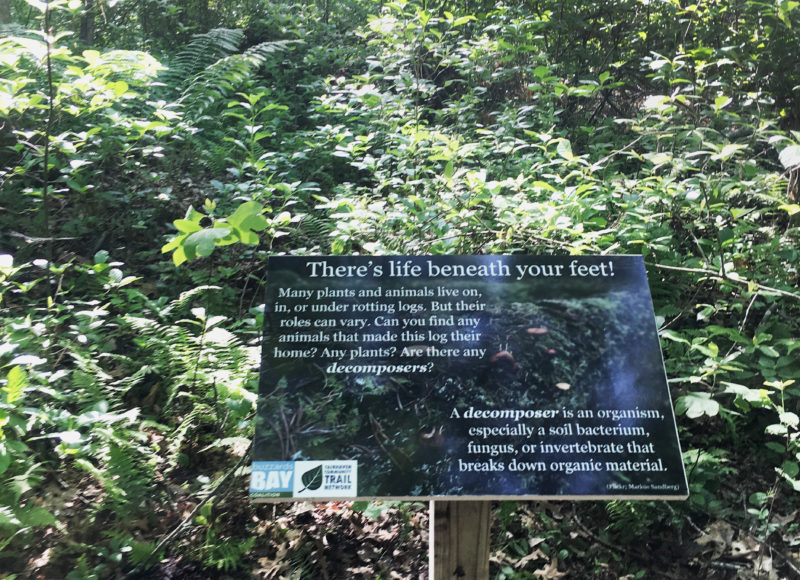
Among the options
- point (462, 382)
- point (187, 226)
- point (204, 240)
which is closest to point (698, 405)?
point (462, 382)

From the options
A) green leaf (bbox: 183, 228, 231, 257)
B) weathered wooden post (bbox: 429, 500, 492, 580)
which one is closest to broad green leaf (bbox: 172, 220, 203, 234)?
green leaf (bbox: 183, 228, 231, 257)

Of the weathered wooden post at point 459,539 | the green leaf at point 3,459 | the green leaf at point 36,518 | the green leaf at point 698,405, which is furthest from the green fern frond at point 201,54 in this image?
the green leaf at point 698,405

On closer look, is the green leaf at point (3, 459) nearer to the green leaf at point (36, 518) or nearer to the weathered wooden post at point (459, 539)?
the green leaf at point (36, 518)

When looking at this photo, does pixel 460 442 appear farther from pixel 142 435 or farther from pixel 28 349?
pixel 28 349

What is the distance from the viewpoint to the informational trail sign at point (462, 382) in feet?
6.18

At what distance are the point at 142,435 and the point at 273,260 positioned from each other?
1.23m

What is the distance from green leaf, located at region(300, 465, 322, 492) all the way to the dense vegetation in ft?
2.83

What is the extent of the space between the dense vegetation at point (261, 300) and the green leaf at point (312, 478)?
0.86 m

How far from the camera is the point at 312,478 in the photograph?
1875 mm

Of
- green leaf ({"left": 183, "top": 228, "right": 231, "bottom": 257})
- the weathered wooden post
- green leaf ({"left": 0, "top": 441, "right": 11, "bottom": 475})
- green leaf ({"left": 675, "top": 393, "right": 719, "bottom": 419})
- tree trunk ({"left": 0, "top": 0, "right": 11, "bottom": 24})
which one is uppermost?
tree trunk ({"left": 0, "top": 0, "right": 11, "bottom": 24})

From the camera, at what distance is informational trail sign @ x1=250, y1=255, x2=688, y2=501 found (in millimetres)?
1885

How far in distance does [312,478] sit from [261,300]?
2475mm

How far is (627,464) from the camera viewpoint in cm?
190

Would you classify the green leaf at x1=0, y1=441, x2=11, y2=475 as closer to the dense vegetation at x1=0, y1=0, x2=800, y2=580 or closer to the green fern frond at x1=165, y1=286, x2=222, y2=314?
the dense vegetation at x1=0, y1=0, x2=800, y2=580
